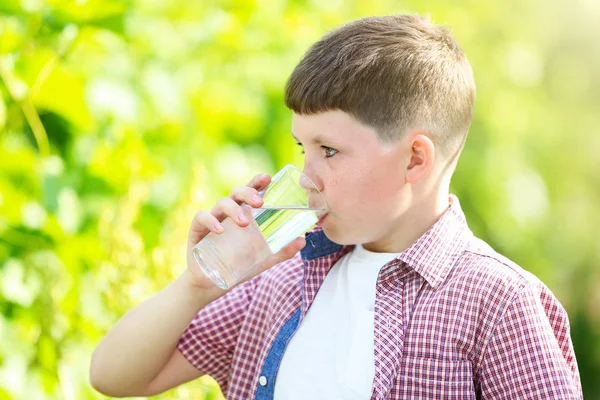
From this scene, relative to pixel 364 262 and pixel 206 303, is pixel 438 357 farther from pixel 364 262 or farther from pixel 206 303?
pixel 206 303

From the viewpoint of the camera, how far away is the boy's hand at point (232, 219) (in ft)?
5.43

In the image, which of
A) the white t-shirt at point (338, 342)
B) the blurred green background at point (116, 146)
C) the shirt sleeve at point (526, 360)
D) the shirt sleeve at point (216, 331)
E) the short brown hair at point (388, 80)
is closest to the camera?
the shirt sleeve at point (526, 360)

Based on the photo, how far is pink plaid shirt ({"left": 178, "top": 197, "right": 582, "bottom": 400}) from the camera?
4.97ft

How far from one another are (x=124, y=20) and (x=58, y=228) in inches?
24.9

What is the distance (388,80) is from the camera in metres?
1.76

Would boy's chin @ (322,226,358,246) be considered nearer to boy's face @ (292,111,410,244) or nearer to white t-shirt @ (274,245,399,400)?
boy's face @ (292,111,410,244)

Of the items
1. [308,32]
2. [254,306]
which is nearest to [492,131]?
[308,32]

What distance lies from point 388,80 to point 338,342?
0.56m

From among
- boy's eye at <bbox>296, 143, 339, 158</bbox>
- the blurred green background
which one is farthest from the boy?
the blurred green background

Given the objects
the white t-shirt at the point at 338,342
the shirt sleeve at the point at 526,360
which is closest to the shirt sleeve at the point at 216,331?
the white t-shirt at the point at 338,342

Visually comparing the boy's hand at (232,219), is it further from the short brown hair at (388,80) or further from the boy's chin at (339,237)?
the short brown hair at (388,80)

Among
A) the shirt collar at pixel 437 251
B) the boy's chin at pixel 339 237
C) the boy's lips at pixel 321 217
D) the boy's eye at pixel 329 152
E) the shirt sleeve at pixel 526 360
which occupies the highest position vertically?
the boy's eye at pixel 329 152

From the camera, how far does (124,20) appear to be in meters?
2.40

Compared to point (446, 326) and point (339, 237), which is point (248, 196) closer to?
point (339, 237)
